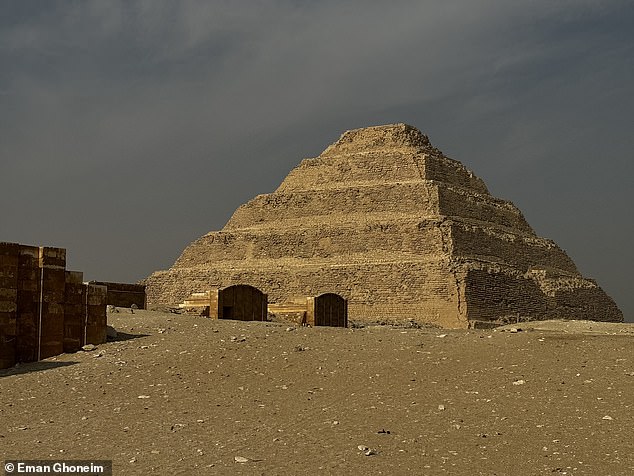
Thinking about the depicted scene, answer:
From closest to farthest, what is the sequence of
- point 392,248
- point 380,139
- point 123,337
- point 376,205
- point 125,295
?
point 123,337 < point 125,295 < point 392,248 < point 376,205 < point 380,139

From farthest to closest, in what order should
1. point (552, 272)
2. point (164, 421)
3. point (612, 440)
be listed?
point (552, 272)
point (164, 421)
point (612, 440)

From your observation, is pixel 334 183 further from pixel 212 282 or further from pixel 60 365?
pixel 60 365

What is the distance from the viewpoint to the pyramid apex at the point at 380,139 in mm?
60625

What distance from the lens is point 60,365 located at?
13086 millimetres

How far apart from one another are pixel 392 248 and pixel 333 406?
41526mm

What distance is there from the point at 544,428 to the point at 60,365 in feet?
24.6

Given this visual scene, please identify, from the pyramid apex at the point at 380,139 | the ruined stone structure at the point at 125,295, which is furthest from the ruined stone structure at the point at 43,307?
the pyramid apex at the point at 380,139

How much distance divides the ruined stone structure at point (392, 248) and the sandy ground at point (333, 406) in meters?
31.6

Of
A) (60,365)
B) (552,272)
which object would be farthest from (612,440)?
(552,272)

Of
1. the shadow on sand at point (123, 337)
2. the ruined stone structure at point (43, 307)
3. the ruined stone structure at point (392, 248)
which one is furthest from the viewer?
the ruined stone structure at point (392, 248)

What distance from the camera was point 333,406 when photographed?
10031 mm
